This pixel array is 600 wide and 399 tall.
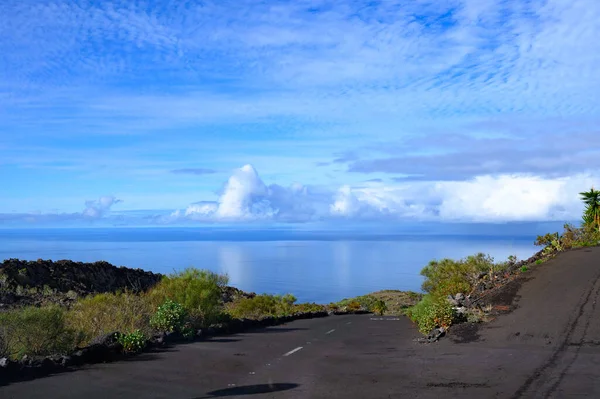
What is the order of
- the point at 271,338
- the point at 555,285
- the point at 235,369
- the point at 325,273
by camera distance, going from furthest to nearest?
the point at 325,273 < the point at 555,285 < the point at 271,338 < the point at 235,369

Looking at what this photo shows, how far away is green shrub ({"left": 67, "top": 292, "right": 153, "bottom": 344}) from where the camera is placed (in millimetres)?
17391

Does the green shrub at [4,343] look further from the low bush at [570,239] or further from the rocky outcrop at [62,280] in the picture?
the low bush at [570,239]

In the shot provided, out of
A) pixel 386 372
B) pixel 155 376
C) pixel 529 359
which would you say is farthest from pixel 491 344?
pixel 155 376

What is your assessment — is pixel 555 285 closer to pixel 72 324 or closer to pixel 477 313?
pixel 477 313

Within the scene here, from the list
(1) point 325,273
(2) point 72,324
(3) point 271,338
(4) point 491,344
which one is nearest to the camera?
(4) point 491,344

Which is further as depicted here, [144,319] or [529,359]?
[144,319]

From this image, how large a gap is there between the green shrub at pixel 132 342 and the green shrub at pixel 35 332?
1.19 meters

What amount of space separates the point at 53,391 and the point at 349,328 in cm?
1552

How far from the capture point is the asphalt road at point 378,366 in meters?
10.1

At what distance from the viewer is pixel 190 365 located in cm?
1298

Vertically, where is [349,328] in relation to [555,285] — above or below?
below

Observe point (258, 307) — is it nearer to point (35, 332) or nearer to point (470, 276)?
point (470, 276)

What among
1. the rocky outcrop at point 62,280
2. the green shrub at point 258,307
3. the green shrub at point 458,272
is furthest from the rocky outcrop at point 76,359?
the rocky outcrop at point 62,280

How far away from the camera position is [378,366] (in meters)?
13.0
